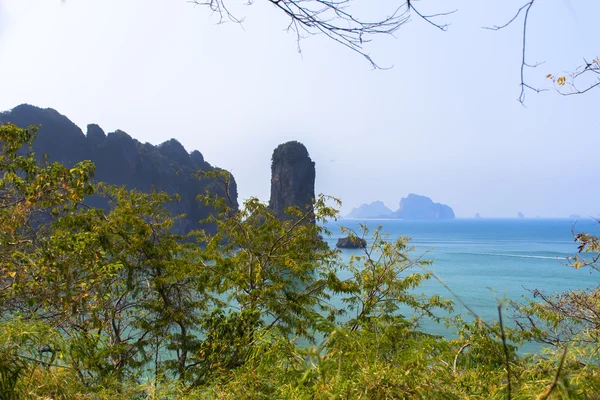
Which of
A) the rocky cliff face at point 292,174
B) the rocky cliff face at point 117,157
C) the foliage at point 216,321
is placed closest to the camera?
the foliage at point 216,321

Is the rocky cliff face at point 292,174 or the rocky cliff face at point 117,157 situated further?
the rocky cliff face at point 292,174

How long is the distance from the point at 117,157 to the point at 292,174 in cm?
2934

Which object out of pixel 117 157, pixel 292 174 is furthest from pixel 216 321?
pixel 117 157

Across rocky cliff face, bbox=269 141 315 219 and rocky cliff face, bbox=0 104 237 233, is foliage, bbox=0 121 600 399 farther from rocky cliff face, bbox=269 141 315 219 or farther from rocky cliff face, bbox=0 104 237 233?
rocky cliff face, bbox=269 141 315 219

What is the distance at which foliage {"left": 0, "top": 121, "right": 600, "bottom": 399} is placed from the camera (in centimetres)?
171

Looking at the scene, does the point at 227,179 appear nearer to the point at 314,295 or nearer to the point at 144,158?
the point at 314,295

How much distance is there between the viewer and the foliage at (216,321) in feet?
5.60

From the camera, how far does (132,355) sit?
19.9 feet

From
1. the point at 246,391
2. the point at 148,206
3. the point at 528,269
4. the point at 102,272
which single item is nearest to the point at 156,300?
the point at 148,206

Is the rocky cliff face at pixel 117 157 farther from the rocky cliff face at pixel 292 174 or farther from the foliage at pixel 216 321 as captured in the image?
the foliage at pixel 216 321

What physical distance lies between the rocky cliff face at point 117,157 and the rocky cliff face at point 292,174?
746 cm

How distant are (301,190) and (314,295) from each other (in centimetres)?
5528

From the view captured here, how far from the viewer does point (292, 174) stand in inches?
2464

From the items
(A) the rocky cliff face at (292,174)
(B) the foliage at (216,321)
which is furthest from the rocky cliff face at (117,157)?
(B) the foliage at (216,321)
